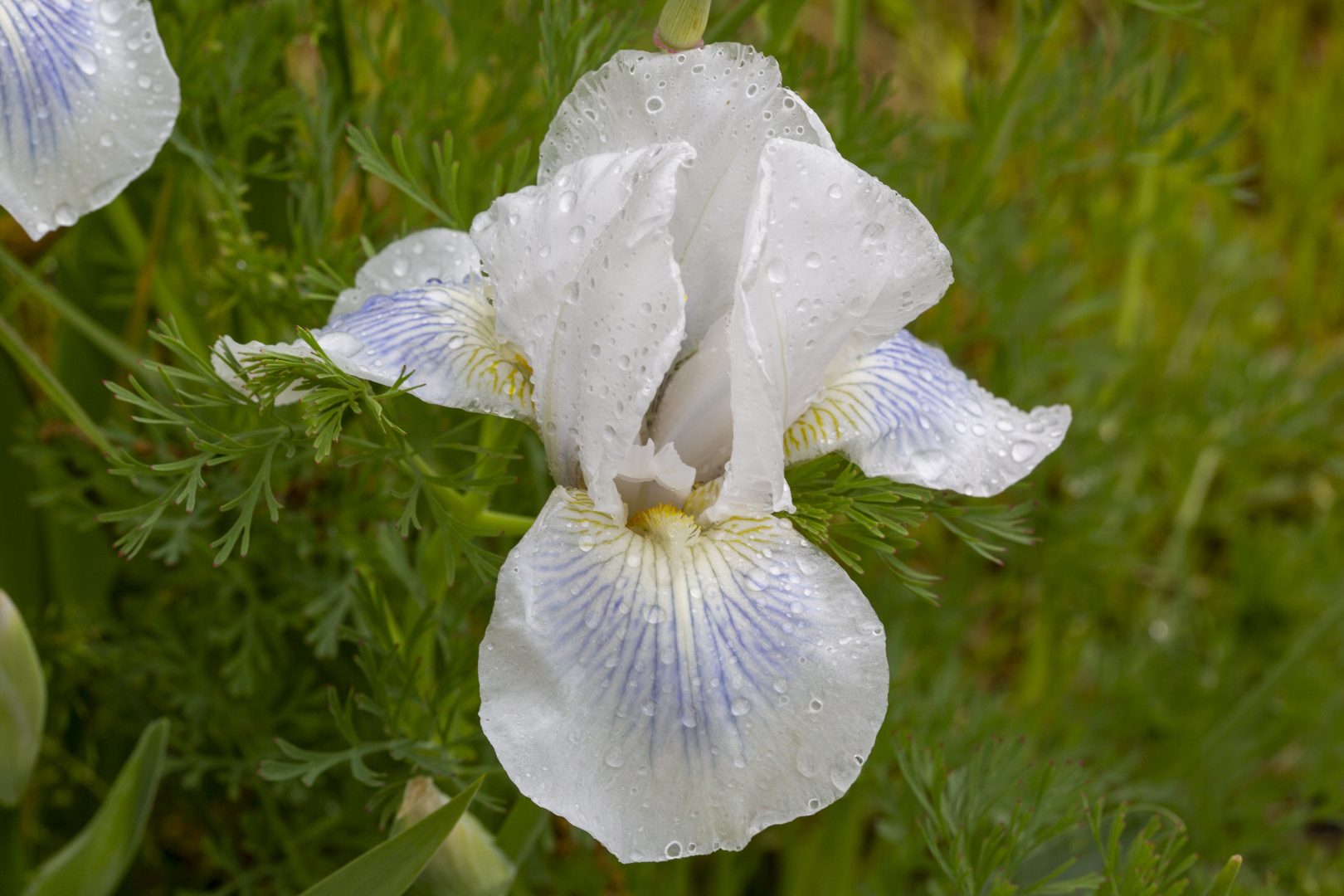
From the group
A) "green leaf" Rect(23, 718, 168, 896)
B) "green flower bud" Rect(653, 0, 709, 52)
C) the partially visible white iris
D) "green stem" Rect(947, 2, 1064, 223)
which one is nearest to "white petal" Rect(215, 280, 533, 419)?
the partially visible white iris

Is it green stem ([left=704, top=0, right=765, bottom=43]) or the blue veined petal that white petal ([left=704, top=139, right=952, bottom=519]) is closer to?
the blue veined petal

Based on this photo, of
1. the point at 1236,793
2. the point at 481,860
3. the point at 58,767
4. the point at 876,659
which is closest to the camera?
the point at 876,659

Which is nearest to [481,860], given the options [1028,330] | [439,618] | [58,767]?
[439,618]

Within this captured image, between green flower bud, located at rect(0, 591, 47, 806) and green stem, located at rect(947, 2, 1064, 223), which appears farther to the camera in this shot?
green stem, located at rect(947, 2, 1064, 223)

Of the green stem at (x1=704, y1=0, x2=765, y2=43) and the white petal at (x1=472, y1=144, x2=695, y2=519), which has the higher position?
the green stem at (x1=704, y1=0, x2=765, y2=43)

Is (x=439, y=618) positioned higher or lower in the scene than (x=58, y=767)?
higher

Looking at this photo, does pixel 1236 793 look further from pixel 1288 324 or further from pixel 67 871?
pixel 67 871

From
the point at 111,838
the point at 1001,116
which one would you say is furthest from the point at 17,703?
the point at 1001,116

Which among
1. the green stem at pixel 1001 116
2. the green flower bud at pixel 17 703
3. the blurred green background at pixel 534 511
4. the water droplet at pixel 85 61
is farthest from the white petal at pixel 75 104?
the green stem at pixel 1001 116
